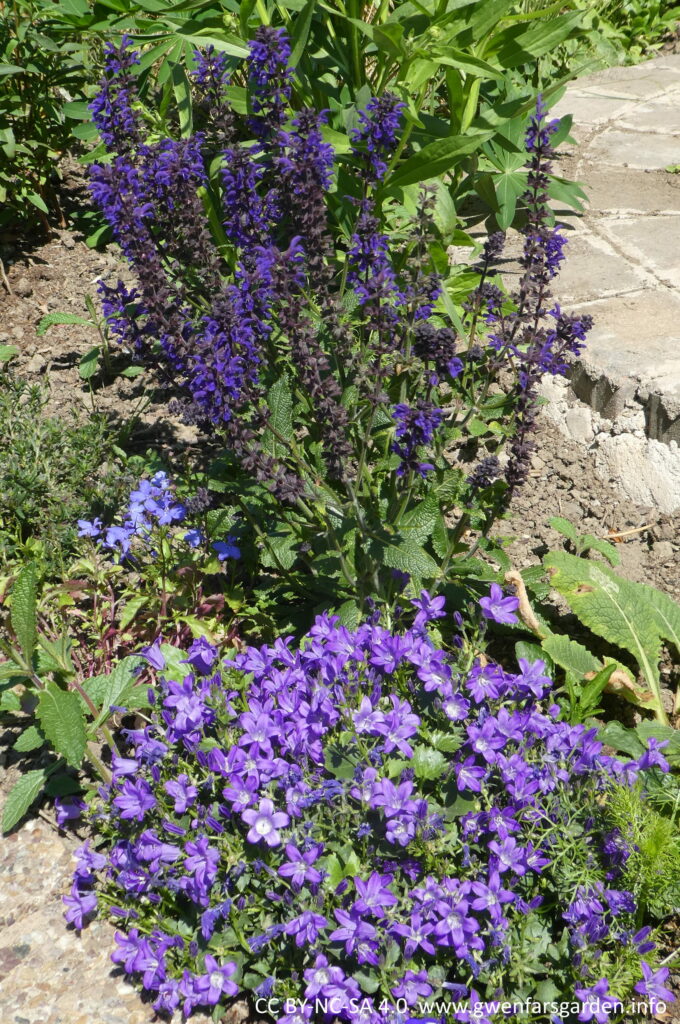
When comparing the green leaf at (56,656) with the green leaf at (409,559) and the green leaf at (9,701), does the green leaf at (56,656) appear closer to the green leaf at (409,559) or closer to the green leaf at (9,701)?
the green leaf at (9,701)

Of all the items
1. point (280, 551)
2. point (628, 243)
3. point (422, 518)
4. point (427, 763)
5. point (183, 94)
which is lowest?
point (427, 763)

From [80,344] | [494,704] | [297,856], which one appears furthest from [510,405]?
[80,344]

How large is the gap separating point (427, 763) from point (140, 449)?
2.01m

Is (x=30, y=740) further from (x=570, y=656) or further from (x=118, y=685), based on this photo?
(x=570, y=656)

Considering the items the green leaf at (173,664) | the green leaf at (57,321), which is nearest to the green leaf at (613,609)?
the green leaf at (173,664)

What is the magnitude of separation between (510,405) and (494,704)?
106 centimetres

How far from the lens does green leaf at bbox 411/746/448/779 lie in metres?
1.89

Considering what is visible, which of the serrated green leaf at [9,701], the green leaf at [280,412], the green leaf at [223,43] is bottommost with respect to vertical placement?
the serrated green leaf at [9,701]

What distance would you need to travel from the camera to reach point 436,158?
299 cm

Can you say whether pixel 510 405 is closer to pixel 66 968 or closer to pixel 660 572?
pixel 660 572

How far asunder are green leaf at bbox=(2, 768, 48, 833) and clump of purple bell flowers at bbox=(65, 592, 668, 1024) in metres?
0.18

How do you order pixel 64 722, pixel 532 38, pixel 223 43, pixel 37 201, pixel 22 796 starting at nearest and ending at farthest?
1. pixel 64 722
2. pixel 22 796
3. pixel 223 43
4. pixel 532 38
5. pixel 37 201

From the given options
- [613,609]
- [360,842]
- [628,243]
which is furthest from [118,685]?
[628,243]

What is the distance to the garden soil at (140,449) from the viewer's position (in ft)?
6.19
